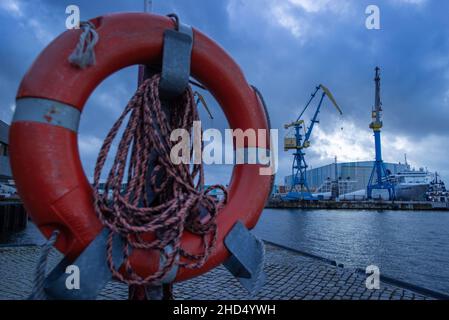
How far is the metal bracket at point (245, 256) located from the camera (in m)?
1.73

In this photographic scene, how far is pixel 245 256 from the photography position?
1.76m

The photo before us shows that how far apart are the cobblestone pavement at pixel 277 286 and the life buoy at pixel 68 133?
2397 millimetres

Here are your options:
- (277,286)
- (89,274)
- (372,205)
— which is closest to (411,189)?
(372,205)

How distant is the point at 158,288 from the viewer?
1775 millimetres

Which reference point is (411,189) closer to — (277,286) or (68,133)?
(277,286)

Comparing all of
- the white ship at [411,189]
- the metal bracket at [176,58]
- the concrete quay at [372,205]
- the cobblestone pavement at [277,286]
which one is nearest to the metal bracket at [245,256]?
the metal bracket at [176,58]

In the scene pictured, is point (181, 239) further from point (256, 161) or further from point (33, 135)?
point (33, 135)

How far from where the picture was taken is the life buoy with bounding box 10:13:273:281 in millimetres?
1429

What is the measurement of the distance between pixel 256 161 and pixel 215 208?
17.4 inches

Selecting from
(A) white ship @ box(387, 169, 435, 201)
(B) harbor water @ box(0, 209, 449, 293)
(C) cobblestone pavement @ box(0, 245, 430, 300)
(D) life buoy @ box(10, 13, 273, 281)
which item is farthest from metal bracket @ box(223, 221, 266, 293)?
(A) white ship @ box(387, 169, 435, 201)

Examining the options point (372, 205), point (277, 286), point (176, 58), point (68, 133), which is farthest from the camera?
point (372, 205)

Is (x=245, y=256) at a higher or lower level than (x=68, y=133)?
lower

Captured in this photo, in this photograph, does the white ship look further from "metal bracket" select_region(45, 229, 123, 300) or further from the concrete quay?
"metal bracket" select_region(45, 229, 123, 300)

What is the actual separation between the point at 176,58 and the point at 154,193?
2.60 ft
